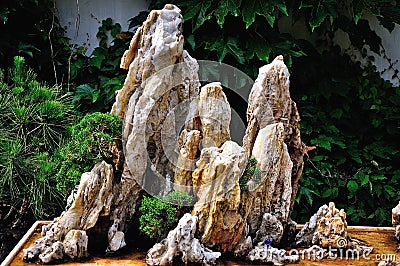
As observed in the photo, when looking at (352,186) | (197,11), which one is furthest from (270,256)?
(197,11)

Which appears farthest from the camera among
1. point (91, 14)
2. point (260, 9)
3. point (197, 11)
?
point (91, 14)

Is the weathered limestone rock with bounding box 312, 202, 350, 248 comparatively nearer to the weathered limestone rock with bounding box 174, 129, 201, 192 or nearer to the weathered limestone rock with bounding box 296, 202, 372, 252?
the weathered limestone rock with bounding box 296, 202, 372, 252

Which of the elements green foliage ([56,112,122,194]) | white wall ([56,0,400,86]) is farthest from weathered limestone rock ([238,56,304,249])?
white wall ([56,0,400,86])

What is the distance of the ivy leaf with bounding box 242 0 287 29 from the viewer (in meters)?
4.11

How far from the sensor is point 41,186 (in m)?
3.33

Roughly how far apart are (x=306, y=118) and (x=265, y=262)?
6.89 feet

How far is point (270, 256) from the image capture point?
106 inches

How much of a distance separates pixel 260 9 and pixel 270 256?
2.09 m

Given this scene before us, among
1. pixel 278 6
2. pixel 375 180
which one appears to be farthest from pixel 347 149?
pixel 278 6

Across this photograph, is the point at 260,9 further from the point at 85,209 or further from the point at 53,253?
the point at 53,253

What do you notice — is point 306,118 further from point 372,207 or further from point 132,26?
point 132,26

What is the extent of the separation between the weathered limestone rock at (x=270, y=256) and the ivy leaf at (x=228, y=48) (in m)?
1.83

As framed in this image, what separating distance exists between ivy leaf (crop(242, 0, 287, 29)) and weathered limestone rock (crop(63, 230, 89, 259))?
216 cm

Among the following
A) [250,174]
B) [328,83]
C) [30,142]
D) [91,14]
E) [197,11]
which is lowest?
[250,174]
